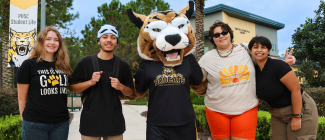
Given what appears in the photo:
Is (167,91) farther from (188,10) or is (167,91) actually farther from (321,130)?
(321,130)

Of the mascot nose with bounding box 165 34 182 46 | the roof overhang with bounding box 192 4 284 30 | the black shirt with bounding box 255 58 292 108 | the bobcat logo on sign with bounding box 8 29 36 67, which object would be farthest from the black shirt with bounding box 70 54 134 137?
the roof overhang with bounding box 192 4 284 30

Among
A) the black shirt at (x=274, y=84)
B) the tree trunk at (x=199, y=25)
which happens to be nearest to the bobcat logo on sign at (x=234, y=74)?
the black shirt at (x=274, y=84)

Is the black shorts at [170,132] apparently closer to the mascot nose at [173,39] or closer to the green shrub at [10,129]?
the mascot nose at [173,39]

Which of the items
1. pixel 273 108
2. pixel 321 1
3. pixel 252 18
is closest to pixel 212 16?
pixel 252 18

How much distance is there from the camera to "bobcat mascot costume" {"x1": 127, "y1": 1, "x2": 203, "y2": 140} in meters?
2.44

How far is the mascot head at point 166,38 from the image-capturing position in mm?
2500

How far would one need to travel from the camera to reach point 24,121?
8.11 ft

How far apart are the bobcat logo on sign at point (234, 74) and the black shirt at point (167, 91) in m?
0.42

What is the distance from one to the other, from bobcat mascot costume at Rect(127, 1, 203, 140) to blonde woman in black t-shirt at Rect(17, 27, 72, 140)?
3.03ft

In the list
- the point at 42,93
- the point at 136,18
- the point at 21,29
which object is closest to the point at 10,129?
the point at 42,93

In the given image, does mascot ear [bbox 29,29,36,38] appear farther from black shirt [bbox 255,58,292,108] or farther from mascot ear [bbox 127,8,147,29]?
black shirt [bbox 255,58,292,108]

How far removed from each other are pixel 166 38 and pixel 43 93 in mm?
1512

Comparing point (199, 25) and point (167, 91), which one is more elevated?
point (199, 25)

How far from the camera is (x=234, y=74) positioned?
279 cm
